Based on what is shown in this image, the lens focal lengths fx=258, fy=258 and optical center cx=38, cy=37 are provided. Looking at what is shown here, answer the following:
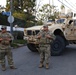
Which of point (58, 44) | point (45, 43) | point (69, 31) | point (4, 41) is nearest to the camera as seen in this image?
point (4, 41)

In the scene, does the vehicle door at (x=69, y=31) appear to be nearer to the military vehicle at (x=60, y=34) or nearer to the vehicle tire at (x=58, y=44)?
the military vehicle at (x=60, y=34)

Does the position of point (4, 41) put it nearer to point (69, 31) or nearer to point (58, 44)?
point (58, 44)

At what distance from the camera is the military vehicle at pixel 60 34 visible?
41.1ft

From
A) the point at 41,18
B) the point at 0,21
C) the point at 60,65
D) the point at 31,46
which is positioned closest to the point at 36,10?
the point at 41,18

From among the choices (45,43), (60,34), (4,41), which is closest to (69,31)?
(60,34)

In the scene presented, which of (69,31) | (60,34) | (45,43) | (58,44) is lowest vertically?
(58,44)

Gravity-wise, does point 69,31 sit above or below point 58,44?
above

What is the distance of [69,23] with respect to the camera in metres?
13.4

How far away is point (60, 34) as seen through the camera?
1301 cm

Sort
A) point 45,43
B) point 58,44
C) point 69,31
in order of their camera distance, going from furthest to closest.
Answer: point 69,31 → point 58,44 → point 45,43

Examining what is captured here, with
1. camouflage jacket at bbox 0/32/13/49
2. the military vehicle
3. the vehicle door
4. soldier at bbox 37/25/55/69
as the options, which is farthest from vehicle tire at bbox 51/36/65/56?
camouflage jacket at bbox 0/32/13/49

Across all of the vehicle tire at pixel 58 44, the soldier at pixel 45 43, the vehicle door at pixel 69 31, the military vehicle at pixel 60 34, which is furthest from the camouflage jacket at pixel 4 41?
the vehicle door at pixel 69 31

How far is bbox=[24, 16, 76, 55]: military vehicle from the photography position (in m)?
12.5

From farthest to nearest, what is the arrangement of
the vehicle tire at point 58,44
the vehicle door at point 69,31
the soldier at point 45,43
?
the vehicle door at point 69,31 < the vehicle tire at point 58,44 < the soldier at point 45,43
